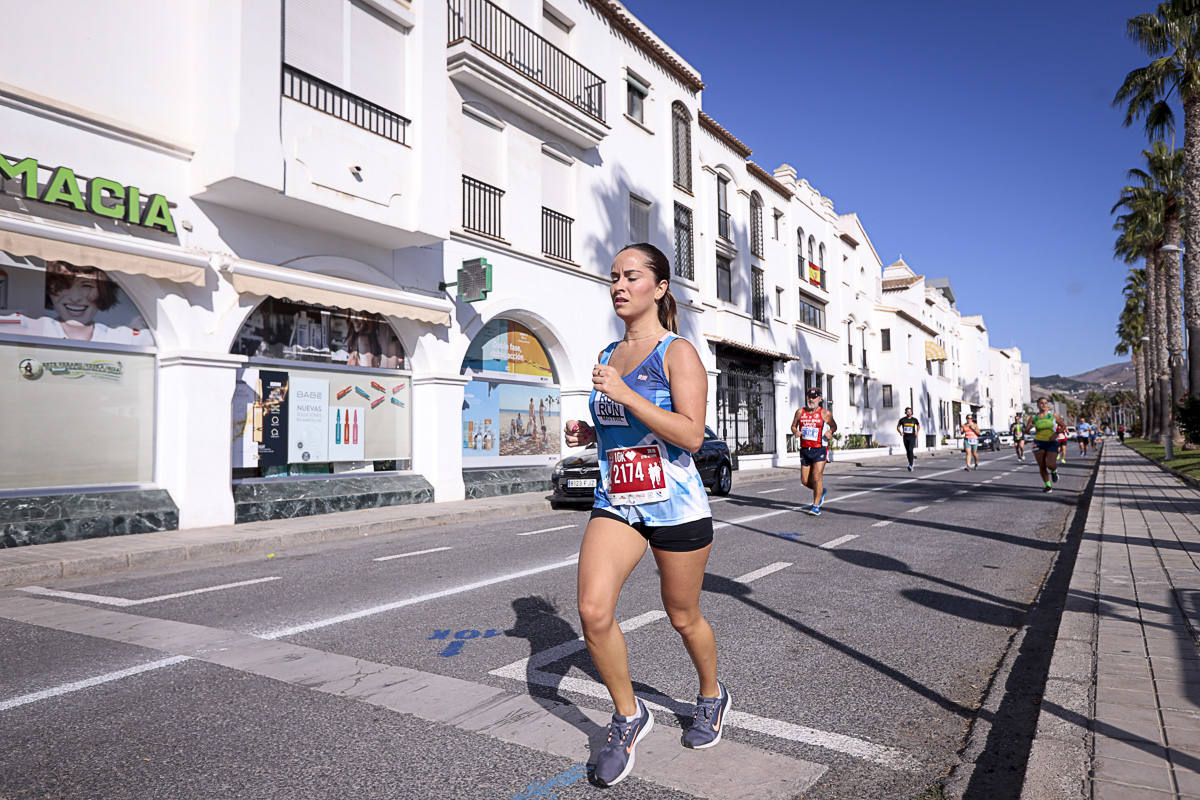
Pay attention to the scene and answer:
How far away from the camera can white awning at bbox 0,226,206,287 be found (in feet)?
27.8

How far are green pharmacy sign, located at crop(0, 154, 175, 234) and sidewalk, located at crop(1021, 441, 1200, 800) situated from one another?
1060cm

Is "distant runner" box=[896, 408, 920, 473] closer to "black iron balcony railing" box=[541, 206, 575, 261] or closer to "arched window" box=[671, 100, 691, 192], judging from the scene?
"arched window" box=[671, 100, 691, 192]

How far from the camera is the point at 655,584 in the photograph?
635 cm

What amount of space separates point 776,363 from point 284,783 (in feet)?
97.8

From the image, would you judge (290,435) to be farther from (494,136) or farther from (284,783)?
(284,783)

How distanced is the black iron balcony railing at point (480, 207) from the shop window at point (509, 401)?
1.97m

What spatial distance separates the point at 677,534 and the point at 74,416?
32.1 ft

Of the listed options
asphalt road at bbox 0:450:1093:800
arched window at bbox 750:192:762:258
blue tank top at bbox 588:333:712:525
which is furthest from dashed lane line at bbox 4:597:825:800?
arched window at bbox 750:192:762:258

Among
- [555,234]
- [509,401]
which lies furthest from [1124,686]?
[555,234]

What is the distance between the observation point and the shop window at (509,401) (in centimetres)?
1611

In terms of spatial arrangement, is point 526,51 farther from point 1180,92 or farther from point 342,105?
point 1180,92

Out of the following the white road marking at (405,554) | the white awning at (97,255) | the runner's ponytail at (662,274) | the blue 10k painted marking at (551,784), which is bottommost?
the white road marking at (405,554)

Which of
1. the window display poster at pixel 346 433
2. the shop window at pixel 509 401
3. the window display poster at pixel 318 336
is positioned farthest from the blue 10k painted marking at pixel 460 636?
the shop window at pixel 509 401

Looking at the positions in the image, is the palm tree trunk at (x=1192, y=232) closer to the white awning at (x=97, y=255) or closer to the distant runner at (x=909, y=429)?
the distant runner at (x=909, y=429)
